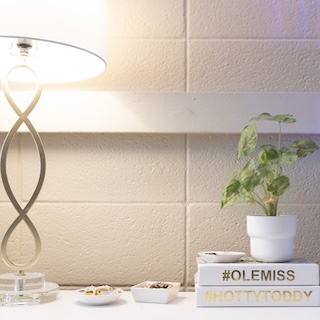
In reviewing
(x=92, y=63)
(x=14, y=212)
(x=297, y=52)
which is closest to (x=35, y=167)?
(x=14, y=212)

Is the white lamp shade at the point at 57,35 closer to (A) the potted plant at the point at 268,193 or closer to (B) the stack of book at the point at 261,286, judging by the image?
(A) the potted plant at the point at 268,193

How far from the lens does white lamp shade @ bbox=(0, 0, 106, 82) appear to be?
1127mm

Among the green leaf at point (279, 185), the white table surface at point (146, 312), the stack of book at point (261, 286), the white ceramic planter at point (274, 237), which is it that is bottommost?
the white table surface at point (146, 312)

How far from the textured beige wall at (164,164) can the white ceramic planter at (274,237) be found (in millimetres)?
280

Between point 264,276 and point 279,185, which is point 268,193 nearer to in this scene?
point 279,185

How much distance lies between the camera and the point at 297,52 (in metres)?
1.60

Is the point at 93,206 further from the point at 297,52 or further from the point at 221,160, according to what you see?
the point at 297,52

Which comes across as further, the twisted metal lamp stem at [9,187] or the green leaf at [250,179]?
the twisted metal lamp stem at [9,187]

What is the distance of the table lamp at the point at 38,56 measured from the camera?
1.13m

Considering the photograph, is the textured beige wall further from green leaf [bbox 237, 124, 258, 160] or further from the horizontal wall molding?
green leaf [bbox 237, 124, 258, 160]

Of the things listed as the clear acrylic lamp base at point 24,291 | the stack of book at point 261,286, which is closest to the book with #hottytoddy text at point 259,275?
the stack of book at point 261,286

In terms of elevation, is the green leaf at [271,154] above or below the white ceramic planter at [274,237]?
above

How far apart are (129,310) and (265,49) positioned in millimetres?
909

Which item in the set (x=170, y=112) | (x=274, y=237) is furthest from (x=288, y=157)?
(x=170, y=112)
